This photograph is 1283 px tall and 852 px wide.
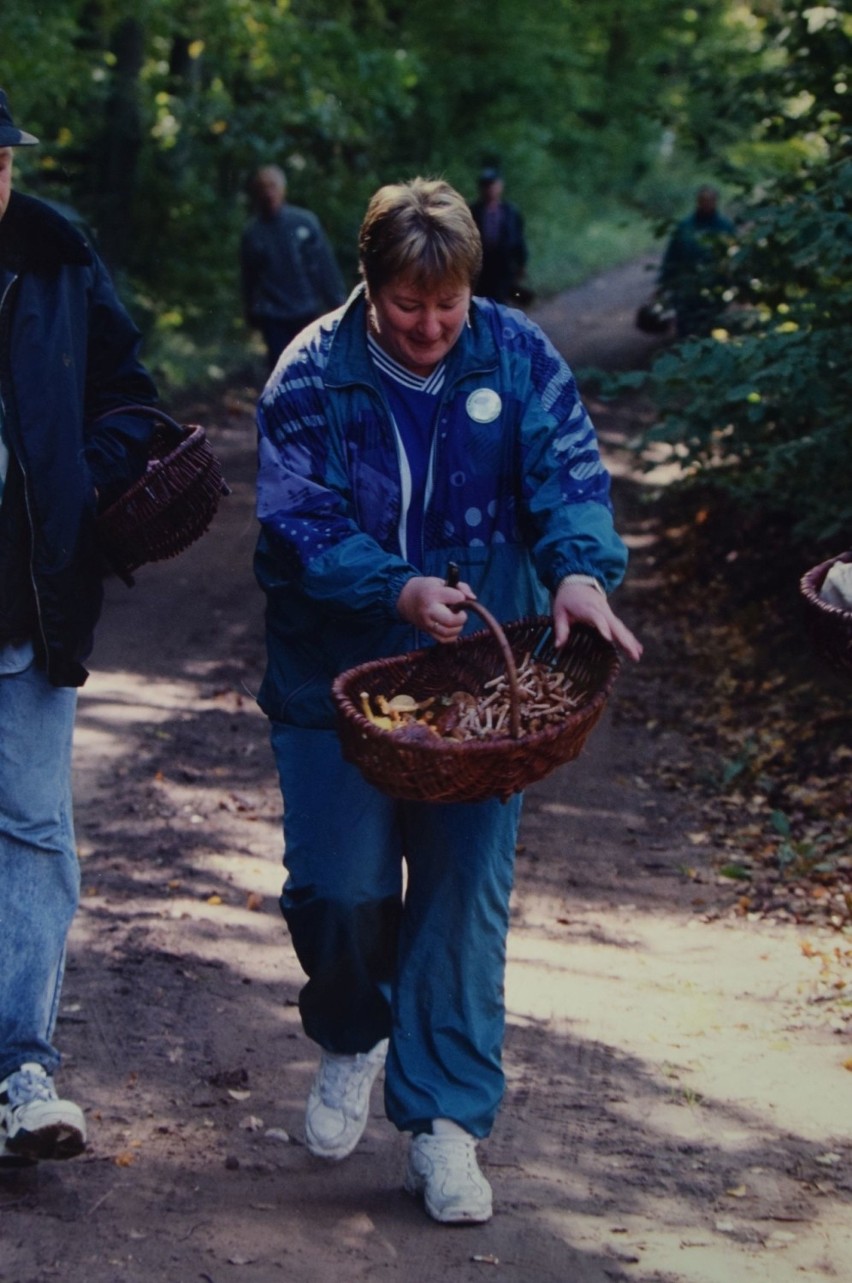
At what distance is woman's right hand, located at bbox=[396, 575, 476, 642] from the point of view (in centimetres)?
342

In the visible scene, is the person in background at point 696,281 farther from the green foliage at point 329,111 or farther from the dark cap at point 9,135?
the dark cap at point 9,135

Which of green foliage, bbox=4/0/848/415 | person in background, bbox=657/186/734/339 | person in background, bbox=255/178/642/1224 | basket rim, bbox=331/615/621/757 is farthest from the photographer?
green foliage, bbox=4/0/848/415

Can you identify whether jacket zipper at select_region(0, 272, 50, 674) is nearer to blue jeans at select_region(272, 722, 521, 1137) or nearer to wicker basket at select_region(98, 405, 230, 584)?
wicker basket at select_region(98, 405, 230, 584)

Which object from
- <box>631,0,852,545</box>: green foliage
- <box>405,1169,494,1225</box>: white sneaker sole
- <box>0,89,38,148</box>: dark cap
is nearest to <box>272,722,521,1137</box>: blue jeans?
<box>405,1169,494,1225</box>: white sneaker sole

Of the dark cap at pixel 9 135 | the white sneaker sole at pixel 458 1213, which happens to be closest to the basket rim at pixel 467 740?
the white sneaker sole at pixel 458 1213

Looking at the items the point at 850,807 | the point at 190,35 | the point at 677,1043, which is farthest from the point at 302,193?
the point at 677,1043

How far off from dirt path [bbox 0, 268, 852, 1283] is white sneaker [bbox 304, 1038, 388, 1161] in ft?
0.25

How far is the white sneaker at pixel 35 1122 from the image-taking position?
370 cm

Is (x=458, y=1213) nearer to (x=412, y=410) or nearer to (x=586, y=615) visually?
(x=586, y=615)

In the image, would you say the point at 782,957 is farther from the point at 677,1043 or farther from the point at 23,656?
the point at 23,656

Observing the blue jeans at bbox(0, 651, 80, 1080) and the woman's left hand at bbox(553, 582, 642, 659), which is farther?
the blue jeans at bbox(0, 651, 80, 1080)

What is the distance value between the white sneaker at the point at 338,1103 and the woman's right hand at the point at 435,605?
1148 millimetres

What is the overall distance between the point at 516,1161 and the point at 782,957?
1.91 m

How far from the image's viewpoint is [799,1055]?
504 centimetres
